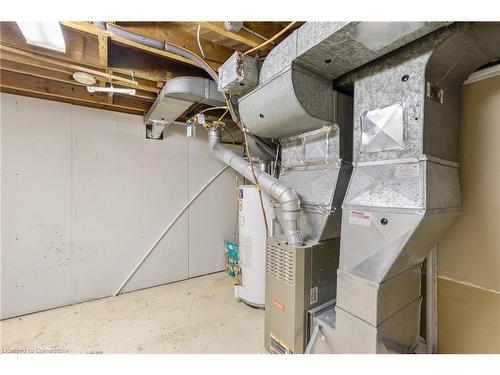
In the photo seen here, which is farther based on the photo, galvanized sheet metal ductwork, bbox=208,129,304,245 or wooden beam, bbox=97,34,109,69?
galvanized sheet metal ductwork, bbox=208,129,304,245

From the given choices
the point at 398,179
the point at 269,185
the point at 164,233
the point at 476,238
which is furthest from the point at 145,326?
the point at 476,238

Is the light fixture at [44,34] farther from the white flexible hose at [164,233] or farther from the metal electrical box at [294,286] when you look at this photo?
the white flexible hose at [164,233]

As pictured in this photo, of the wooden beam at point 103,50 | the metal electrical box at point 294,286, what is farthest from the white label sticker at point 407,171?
the wooden beam at point 103,50

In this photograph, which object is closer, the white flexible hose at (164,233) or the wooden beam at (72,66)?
the wooden beam at (72,66)

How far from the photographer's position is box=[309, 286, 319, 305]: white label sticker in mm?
1464

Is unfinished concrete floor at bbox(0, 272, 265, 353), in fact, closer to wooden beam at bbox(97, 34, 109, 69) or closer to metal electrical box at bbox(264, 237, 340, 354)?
metal electrical box at bbox(264, 237, 340, 354)

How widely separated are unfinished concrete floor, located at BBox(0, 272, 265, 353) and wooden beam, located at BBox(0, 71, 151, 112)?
2114 mm

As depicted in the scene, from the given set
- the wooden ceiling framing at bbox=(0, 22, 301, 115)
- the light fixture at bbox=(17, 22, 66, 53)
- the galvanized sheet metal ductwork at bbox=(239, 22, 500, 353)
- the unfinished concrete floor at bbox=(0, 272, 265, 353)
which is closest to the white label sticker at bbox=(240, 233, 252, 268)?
the unfinished concrete floor at bbox=(0, 272, 265, 353)

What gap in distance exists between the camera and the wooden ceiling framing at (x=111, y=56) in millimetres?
1349

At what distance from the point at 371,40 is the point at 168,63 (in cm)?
158

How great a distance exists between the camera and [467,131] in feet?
4.38

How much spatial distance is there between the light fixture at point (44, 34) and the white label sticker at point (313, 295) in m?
2.10

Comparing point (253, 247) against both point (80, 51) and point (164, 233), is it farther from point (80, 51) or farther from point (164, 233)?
point (80, 51)
